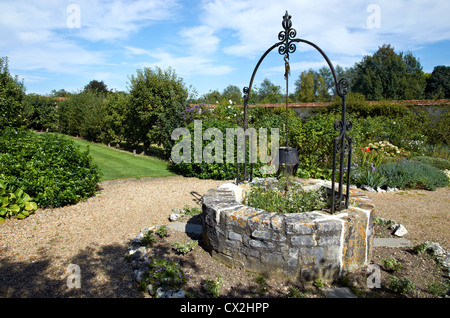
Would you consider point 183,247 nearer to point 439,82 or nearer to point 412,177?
point 412,177

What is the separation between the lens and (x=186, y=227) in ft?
16.0

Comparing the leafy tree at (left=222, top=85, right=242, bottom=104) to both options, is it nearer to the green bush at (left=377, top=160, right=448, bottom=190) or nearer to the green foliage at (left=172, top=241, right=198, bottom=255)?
the green bush at (left=377, top=160, right=448, bottom=190)

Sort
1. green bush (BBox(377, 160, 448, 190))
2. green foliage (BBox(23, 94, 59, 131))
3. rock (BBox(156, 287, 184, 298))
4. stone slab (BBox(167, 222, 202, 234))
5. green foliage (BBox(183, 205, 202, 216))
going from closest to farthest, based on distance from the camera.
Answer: rock (BBox(156, 287, 184, 298))
stone slab (BBox(167, 222, 202, 234))
green foliage (BBox(183, 205, 202, 216))
green bush (BBox(377, 160, 448, 190))
green foliage (BBox(23, 94, 59, 131))

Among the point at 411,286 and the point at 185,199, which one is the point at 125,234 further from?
the point at 411,286

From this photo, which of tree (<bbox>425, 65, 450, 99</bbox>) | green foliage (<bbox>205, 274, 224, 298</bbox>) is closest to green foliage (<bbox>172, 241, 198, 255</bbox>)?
green foliage (<bbox>205, 274, 224, 298</bbox>)

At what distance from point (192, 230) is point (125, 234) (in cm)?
108

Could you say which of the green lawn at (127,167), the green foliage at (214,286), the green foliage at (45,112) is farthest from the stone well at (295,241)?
the green foliage at (45,112)

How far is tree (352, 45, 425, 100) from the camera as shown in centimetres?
3133

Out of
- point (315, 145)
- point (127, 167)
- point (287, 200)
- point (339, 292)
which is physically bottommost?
point (339, 292)

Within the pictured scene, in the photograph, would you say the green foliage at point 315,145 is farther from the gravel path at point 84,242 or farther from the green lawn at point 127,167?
the green lawn at point 127,167

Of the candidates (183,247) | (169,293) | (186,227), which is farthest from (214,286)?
(186,227)

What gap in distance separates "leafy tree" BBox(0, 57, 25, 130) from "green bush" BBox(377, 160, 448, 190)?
10.2 m

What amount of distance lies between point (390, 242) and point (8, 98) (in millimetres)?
9883
